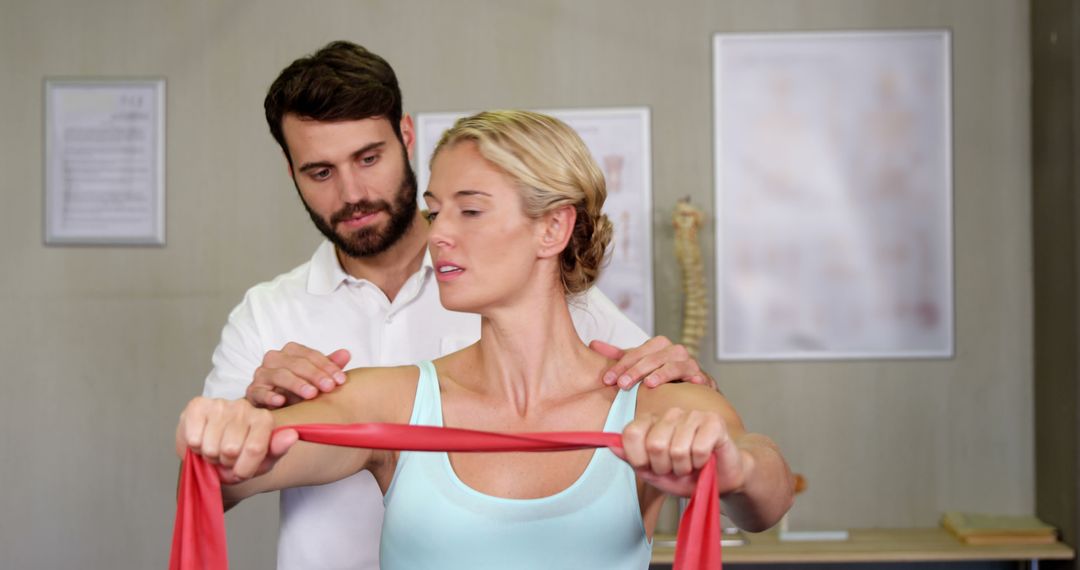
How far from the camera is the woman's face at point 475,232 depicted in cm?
185

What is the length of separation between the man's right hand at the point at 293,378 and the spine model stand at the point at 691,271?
6.61ft

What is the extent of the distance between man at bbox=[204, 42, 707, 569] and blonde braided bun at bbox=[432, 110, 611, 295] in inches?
10.8

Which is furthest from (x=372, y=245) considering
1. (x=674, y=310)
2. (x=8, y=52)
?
(x=8, y=52)

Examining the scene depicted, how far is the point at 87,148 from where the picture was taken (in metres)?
4.03

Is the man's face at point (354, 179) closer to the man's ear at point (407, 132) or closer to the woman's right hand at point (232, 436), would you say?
the man's ear at point (407, 132)

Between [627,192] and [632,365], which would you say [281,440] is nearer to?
[632,365]

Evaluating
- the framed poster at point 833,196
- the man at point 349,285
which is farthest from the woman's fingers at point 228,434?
the framed poster at point 833,196

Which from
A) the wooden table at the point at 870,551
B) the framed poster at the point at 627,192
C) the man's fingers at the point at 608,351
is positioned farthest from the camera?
the framed poster at the point at 627,192

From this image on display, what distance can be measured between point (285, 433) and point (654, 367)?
635 mm

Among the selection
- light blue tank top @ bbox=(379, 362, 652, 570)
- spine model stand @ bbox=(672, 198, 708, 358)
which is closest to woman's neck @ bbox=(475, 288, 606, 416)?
light blue tank top @ bbox=(379, 362, 652, 570)

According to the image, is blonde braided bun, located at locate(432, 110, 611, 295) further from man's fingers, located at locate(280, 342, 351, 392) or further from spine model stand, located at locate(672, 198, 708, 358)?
spine model stand, located at locate(672, 198, 708, 358)

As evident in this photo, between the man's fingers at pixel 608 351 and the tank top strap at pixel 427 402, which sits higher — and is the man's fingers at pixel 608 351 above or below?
above

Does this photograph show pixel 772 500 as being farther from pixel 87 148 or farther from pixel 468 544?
pixel 87 148

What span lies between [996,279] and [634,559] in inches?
104
